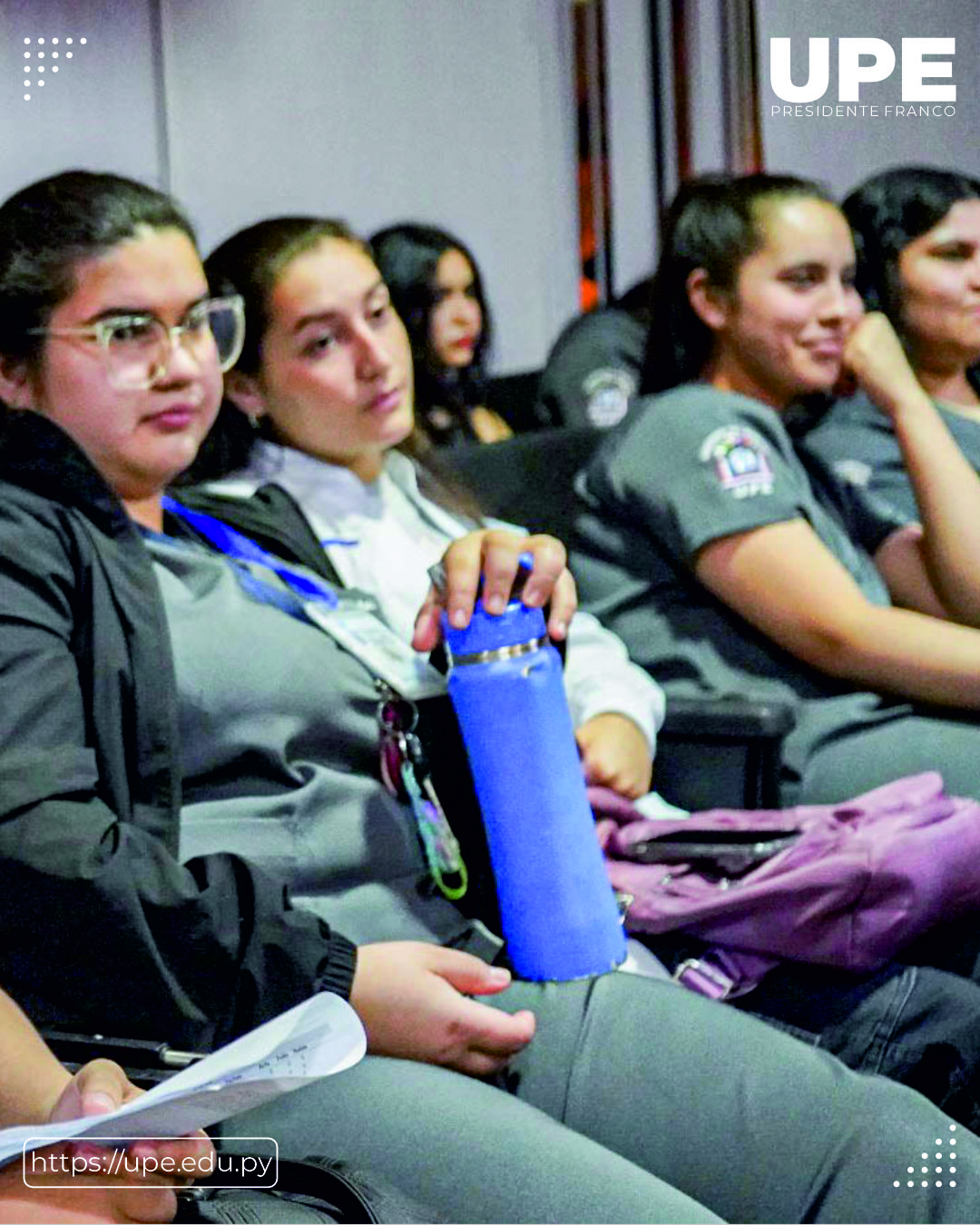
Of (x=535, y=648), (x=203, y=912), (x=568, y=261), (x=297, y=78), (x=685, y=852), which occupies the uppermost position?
(x=297, y=78)

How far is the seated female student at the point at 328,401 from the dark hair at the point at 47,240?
35cm

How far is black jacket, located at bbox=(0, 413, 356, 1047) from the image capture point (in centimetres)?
112

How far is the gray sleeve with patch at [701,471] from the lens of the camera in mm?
1887

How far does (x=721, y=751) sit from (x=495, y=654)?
0.46 metres

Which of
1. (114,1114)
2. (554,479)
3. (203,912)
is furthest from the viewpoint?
(554,479)

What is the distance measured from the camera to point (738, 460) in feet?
6.29

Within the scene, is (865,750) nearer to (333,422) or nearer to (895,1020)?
(895,1020)

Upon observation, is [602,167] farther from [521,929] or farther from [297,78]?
[521,929]

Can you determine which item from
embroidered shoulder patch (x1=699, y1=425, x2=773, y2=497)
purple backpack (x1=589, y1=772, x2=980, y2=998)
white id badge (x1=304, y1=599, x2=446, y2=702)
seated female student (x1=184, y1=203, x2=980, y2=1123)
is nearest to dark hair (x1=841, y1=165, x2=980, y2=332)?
embroidered shoulder patch (x1=699, y1=425, x2=773, y2=497)

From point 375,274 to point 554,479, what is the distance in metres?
0.40

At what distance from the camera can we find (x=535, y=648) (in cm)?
132

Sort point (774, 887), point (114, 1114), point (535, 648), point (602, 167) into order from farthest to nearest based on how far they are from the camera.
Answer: point (602, 167)
point (774, 887)
point (535, 648)
point (114, 1114)

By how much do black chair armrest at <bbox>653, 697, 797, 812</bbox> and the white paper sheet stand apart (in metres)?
0.83

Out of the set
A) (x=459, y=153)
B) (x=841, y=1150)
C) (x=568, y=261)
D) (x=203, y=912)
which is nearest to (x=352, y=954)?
(x=203, y=912)
